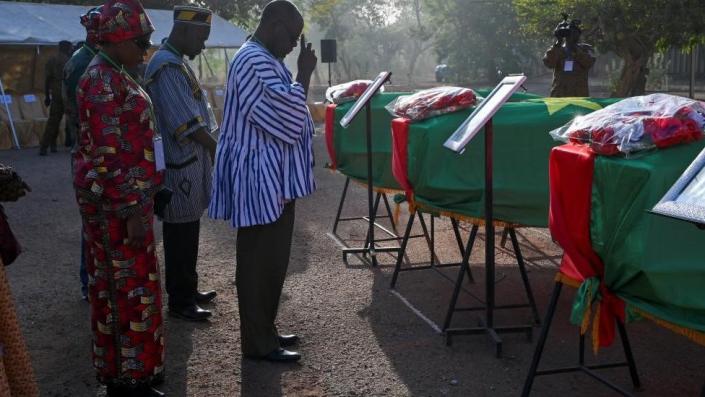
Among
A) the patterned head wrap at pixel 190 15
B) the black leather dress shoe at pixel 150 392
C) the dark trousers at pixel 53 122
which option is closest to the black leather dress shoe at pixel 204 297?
the black leather dress shoe at pixel 150 392

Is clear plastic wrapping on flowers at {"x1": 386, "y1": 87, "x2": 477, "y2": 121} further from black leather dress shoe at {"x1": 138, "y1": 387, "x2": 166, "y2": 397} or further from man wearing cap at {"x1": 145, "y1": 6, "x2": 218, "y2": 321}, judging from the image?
black leather dress shoe at {"x1": 138, "y1": 387, "x2": 166, "y2": 397}

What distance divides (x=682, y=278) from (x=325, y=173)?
8.71 metres

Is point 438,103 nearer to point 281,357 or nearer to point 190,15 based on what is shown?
point 190,15

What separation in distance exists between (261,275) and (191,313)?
1.04 meters

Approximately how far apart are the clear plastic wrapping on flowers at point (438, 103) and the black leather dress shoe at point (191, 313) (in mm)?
1937

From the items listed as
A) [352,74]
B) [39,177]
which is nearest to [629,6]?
[39,177]

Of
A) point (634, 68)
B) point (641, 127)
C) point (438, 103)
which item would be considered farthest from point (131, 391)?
point (634, 68)

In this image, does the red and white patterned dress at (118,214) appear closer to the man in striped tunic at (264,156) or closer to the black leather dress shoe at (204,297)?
the man in striped tunic at (264,156)

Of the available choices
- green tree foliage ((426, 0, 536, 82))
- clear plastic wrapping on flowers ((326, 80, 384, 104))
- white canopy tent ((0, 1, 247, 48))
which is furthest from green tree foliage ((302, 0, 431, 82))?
clear plastic wrapping on flowers ((326, 80, 384, 104))

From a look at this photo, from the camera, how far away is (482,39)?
38219 mm

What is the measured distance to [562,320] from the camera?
4793 millimetres

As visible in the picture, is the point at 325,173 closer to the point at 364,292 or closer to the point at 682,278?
the point at 364,292

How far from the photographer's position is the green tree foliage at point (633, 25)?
15.3 m

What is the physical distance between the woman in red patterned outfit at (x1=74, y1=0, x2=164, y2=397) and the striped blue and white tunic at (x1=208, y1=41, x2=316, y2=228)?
1.63 ft
